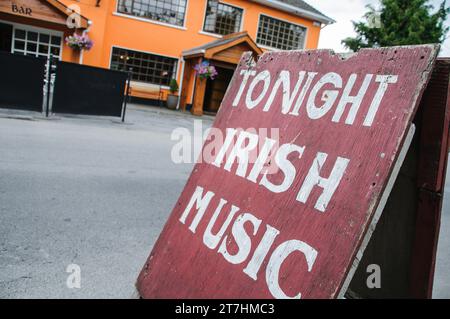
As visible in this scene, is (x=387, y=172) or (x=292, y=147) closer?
(x=387, y=172)

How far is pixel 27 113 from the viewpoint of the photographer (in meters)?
9.38

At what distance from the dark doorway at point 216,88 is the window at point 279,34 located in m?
2.42

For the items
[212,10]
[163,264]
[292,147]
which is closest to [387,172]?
[292,147]

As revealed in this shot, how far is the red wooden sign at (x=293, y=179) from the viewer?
138 centimetres

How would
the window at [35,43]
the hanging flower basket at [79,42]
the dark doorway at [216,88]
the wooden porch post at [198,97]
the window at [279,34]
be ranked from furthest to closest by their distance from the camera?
the dark doorway at [216,88] < the window at [279,34] < the wooden porch post at [198,97] < the window at [35,43] < the hanging flower basket at [79,42]

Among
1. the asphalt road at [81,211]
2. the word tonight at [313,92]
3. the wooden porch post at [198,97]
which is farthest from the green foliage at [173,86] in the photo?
the word tonight at [313,92]

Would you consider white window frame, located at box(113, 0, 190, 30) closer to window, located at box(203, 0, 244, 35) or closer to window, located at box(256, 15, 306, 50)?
window, located at box(203, 0, 244, 35)

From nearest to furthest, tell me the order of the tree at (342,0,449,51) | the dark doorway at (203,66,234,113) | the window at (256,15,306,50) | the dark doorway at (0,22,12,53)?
the dark doorway at (0,22,12,53), the window at (256,15,306,50), the dark doorway at (203,66,234,113), the tree at (342,0,449,51)

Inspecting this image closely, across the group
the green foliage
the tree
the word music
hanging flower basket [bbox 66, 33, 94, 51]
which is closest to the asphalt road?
the word music

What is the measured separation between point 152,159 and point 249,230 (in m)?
5.16

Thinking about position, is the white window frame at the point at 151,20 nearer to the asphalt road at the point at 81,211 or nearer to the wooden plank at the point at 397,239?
the asphalt road at the point at 81,211

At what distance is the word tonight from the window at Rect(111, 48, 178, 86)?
16.7 metres

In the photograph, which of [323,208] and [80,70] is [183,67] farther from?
[323,208]

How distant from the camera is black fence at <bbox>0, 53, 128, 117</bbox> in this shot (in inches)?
353
